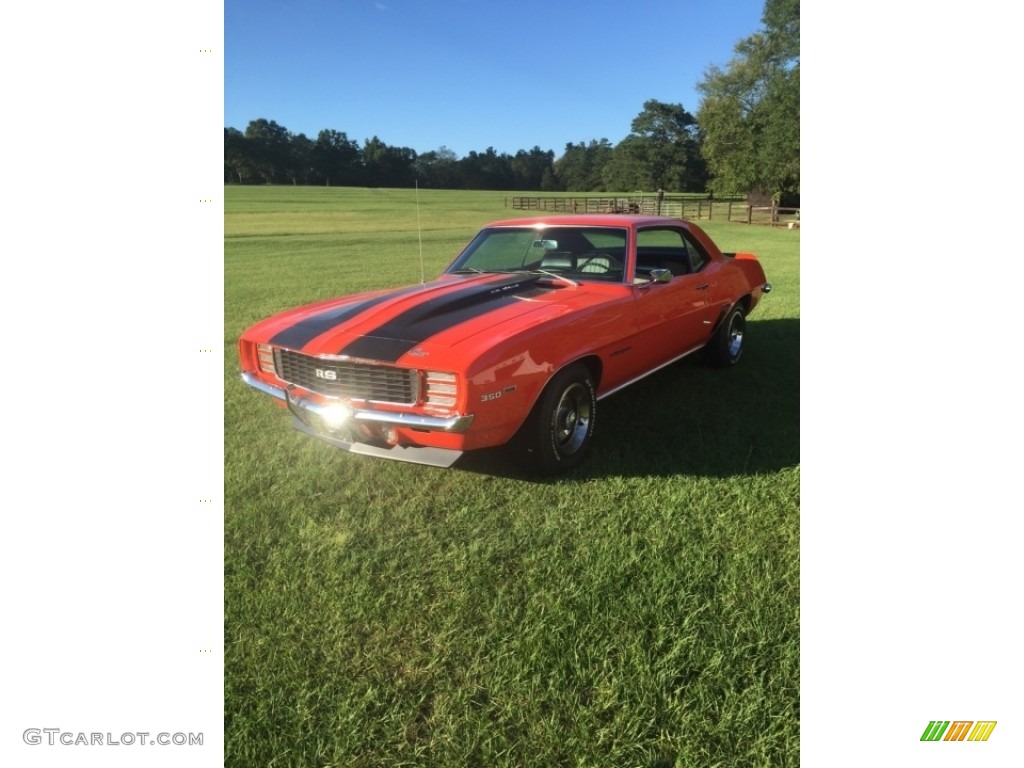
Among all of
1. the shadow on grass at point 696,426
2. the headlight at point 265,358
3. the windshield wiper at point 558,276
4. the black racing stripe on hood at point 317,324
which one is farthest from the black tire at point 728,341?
the headlight at point 265,358

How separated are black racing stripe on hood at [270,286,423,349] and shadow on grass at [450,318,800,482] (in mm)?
910

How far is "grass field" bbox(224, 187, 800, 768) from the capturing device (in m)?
1.56

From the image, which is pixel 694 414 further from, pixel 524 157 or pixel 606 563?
pixel 524 157

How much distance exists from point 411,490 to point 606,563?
39.3 inches

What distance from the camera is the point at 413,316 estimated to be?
113 inches

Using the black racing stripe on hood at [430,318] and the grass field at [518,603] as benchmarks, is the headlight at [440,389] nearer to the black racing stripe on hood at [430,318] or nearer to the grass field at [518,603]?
the black racing stripe on hood at [430,318]

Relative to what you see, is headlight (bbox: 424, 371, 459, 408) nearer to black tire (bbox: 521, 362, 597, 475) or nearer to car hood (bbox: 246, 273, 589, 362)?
car hood (bbox: 246, 273, 589, 362)

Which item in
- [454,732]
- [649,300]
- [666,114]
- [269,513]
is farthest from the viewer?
[666,114]

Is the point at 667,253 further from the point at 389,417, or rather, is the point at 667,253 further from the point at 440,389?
the point at 389,417

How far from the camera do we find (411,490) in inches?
110

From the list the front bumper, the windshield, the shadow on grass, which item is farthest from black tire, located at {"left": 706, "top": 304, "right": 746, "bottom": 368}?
the front bumper

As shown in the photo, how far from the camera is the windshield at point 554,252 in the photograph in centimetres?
369

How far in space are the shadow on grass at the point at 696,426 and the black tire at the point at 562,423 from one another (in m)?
0.08
